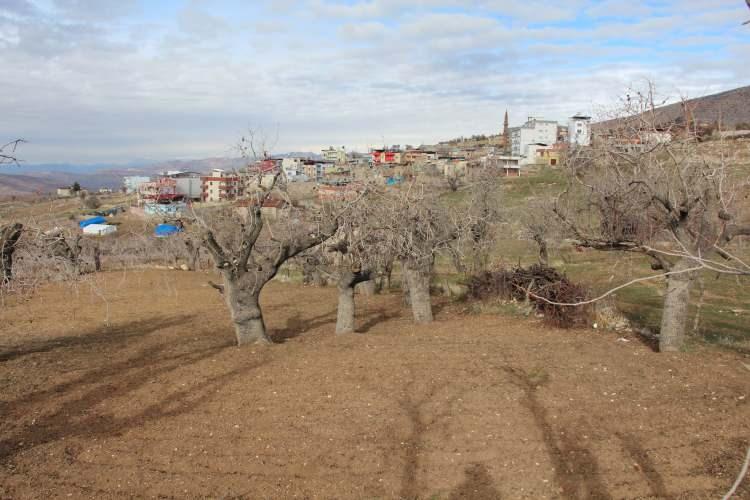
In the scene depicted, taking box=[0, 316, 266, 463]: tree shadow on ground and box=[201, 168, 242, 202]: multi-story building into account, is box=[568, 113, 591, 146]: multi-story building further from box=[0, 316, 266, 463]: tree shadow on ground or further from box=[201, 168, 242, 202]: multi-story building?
box=[0, 316, 266, 463]: tree shadow on ground

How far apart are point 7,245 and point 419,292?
7.21 metres

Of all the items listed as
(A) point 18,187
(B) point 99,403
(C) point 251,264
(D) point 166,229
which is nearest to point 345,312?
(C) point 251,264

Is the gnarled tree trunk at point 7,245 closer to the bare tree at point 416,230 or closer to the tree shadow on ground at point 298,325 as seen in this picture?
the tree shadow on ground at point 298,325

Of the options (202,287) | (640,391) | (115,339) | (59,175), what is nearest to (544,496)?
(640,391)

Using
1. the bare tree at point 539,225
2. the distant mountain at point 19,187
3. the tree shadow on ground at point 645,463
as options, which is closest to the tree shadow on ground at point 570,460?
the tree shadow on ground at point 645,463

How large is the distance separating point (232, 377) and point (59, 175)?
95.4 metres

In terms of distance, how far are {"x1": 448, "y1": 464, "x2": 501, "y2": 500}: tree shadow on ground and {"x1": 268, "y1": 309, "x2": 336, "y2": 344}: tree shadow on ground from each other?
5376mm

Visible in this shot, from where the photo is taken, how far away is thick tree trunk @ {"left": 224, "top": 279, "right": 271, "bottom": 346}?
8.77 metres

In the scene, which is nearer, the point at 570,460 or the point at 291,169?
the point at 570,460

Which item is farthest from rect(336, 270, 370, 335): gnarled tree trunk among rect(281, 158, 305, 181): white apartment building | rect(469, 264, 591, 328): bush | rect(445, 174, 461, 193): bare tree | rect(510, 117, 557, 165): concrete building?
rect(510, 117, 557, 165): concrete building

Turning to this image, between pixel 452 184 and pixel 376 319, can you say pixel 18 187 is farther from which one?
pixel 452 184

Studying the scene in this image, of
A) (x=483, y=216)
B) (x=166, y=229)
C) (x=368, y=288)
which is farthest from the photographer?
(x=166, y=229)

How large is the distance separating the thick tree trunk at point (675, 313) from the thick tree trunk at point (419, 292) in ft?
14.8

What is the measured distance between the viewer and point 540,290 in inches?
448
